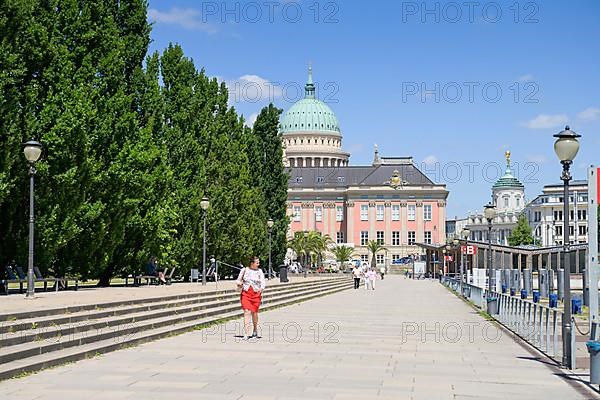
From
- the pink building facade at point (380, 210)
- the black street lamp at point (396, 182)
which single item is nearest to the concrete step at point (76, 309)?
the pink building facade at point (380, 210)

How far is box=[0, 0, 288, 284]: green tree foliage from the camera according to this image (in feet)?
85.6

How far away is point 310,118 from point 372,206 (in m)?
35.5

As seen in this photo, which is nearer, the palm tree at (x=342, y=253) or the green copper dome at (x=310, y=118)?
the palm tree at (x=342, y=253)

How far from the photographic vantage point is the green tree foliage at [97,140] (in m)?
26.1

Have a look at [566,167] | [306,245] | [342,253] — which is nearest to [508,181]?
[342,253]

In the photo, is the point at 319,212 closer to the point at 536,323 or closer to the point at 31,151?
the point at 31,151

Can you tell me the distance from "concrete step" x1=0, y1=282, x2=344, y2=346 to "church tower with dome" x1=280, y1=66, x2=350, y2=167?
148613 mm

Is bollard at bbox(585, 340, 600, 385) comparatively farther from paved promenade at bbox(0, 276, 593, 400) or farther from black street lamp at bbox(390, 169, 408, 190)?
black street lamp at bbox(390, 169, 408, 190)

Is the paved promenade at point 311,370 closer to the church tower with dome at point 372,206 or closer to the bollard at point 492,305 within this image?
the bollard at point 492,305

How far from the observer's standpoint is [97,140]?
29.5m

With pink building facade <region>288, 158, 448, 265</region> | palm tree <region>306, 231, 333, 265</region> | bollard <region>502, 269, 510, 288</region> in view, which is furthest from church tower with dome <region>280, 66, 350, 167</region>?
bollard <region>502, 269, 510, 288</region>

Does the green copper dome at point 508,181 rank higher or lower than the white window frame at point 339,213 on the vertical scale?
higher

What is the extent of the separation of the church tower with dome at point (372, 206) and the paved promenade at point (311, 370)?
119 meters

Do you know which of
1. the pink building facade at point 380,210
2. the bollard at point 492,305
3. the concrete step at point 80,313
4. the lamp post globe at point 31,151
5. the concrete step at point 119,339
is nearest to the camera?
the concrete step at point 119,339
